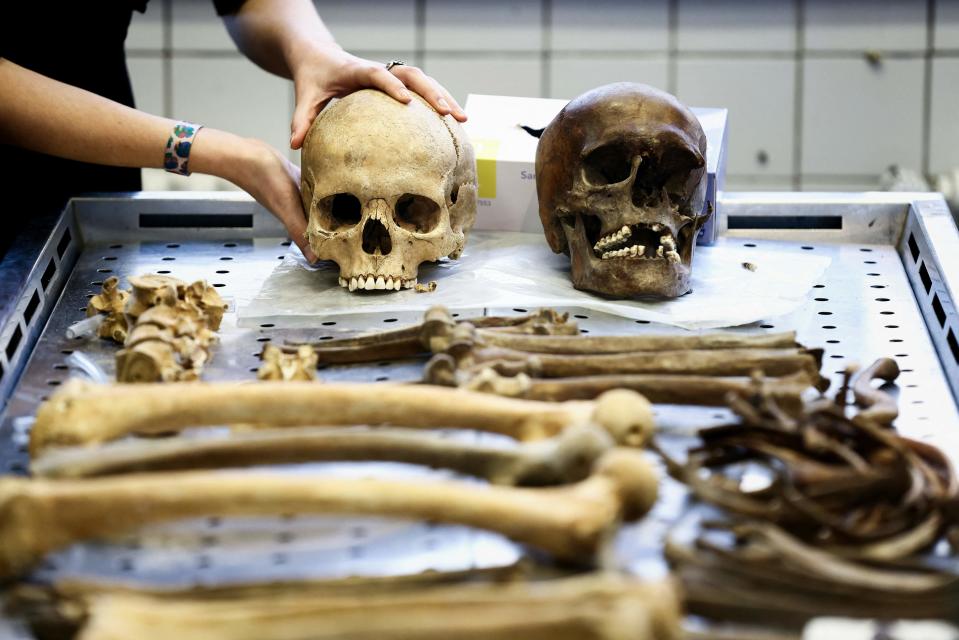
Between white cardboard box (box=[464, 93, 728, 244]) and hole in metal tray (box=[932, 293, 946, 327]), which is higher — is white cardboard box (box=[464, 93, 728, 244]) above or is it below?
above

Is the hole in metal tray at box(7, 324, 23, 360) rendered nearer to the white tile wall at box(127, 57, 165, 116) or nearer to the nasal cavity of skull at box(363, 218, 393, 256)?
the nasal cavity of skull at box(363, 218, 393, 256)

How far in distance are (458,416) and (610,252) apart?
718 millimetres

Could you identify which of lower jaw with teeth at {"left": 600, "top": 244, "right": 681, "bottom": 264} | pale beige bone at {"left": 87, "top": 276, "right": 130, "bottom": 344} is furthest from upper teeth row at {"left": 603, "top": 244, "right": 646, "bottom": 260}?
pale beige bone at {"left": 87, "top": 276, "right": 130, "bottom": 344}

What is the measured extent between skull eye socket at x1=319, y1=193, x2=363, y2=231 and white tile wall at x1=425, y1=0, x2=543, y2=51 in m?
1.66

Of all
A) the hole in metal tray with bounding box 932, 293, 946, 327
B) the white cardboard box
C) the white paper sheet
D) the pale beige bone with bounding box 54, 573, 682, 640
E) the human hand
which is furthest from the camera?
the white cardboard box

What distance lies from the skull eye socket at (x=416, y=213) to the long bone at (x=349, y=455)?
2.87ft

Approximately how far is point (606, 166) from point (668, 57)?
1.73 meters

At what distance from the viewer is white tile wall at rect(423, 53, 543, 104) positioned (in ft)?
12.1

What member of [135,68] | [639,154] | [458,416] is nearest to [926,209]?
[639,154]

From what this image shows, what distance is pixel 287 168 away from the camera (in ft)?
7.06

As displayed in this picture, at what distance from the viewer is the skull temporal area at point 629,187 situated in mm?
1964

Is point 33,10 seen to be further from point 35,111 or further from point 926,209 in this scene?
point 926,209

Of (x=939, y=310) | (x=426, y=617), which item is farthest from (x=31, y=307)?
(x=939, y=310)

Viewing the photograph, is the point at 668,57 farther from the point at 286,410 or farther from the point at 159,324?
the point at 286,410
